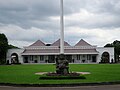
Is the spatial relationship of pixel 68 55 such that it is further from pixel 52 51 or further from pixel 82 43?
pixel 82 43

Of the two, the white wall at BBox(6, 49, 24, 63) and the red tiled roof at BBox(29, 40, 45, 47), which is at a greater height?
the red tiled roof at BBox(29, 40, 45, 47)

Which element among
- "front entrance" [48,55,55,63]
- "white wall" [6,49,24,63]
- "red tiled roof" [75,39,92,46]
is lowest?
"front entrance" [48,55,55,63]

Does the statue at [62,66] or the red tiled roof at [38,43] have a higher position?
the red tiled roof at [38,43]

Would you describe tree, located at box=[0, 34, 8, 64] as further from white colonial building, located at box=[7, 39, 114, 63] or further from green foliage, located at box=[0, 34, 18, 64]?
white colonial building, located at box=[7, 39, 114, 63]

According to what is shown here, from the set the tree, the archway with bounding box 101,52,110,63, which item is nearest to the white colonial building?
the archway with bounding box 101,52,110,63

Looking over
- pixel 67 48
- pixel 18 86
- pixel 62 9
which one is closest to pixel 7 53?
pixel 67 48

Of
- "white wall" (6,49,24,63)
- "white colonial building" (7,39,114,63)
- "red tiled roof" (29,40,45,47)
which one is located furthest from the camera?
"red tiled roof" (29,40,45,47)

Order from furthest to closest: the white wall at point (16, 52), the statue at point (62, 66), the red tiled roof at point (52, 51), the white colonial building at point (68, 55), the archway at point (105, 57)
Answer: the white wall at point (16, 52) → the white colonial building at point (68, 55) → the red tiled roof at point (52, 51) → the archway at point (105, 57) → the statue at point (62, 66)

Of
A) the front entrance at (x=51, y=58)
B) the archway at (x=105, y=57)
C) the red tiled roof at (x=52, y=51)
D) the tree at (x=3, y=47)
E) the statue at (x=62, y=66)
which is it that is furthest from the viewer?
the front entrance at (x=51, y=58)

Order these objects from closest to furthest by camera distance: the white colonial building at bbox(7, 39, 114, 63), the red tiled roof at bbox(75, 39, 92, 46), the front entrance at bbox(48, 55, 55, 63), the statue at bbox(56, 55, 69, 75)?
the statue at bbox(56, 55, 69, 75) → the white colonial building at bbox(7, 39, 114, 63) → the front entrance at bbox(48, 55, 55, 63) → the red tiled roof at bbox(75, 39, 92, 46)

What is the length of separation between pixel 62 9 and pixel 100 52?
5621 centimetres

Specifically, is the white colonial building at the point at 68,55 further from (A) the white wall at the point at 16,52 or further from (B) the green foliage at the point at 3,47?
(B) the green foliage at the point at 3,47

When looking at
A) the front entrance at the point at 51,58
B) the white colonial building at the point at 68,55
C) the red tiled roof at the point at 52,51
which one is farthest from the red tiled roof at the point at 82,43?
the front entrance at the point at 51,58

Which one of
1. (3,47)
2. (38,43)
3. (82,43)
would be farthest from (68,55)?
(3,47)
